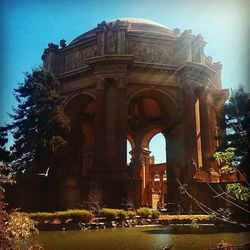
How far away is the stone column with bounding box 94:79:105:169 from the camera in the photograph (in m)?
25.1

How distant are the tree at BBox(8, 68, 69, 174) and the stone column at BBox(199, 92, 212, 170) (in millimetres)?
11394

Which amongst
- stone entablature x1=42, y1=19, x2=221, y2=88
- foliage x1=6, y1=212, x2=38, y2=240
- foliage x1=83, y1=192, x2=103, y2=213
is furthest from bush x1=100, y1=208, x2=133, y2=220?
stone entablature x1=42, y1=19, x2=221, y2=88

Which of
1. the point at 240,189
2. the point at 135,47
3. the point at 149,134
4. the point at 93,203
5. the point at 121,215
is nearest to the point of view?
the point at 240,189

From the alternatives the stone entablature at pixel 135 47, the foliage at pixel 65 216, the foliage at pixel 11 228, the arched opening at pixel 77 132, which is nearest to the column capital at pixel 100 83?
the stone entablature at pixel 135 47

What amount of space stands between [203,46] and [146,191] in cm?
1646

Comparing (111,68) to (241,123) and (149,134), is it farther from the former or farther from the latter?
(149,134)

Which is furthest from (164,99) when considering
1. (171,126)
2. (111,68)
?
(111,68)

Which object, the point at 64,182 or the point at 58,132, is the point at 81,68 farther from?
the point at 64,182

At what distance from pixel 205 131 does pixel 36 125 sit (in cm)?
1384

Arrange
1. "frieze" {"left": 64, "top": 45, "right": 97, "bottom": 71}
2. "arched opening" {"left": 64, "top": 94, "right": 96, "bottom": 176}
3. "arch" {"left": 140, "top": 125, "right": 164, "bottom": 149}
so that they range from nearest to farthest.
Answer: "frieze" {"left": 64, "top": 45, "right": 97, "bottom": 71}
"arched opening" {"left": 64, "top": 94, "right": 96, "bottom": 176}
"arch" {"left": 140, "top": 125, "right": 164, "bottom": 149}

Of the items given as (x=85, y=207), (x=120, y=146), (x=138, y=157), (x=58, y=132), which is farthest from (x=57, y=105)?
(x=138, y=157)

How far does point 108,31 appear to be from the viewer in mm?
27969

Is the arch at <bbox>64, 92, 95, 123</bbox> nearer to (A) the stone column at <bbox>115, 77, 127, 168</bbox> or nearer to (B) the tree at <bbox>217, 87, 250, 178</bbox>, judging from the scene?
(A) the stone column at <bbox>115, 77, 127, 168</bbox>

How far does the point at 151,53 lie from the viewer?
28.6m
